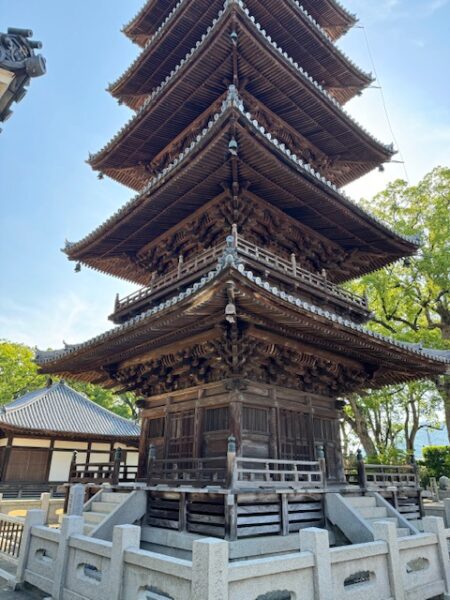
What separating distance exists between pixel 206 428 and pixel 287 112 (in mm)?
10091

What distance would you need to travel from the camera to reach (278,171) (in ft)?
33.9

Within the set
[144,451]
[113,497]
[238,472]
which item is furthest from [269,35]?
[113,497]

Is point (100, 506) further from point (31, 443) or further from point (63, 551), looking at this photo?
point (31, 443)

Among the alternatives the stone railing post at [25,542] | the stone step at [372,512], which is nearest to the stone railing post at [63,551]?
the stone railing post at [25,542]

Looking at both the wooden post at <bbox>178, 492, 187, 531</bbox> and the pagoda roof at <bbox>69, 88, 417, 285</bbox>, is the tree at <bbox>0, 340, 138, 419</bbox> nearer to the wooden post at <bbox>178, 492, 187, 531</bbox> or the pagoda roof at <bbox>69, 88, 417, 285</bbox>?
the pagoda roof at <bbox>69, 88, 417, 285</bbox>

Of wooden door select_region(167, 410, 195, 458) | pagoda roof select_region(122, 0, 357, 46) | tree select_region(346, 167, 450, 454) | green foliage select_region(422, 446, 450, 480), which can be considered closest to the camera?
wooden door select_region(167, 410, 195, 458)

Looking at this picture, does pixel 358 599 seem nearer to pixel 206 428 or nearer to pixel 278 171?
pixel 206 428

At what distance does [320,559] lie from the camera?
18.7ft

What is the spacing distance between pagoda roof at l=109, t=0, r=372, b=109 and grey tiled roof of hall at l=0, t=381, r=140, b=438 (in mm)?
18349

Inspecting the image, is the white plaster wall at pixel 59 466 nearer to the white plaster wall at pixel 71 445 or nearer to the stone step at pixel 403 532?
the white plaster wall at pixel 71 445

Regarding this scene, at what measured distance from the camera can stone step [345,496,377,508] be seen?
960 cm

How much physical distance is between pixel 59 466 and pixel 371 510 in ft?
69.0

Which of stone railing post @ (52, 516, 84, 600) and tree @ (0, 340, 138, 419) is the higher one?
tree @ (0, 340, 138, 419)

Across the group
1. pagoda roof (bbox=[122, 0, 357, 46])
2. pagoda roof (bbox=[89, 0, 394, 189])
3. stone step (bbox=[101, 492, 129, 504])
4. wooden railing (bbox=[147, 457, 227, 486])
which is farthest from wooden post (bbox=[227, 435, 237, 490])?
pagoda roof (bbox=[122, 0, 357, 46])
